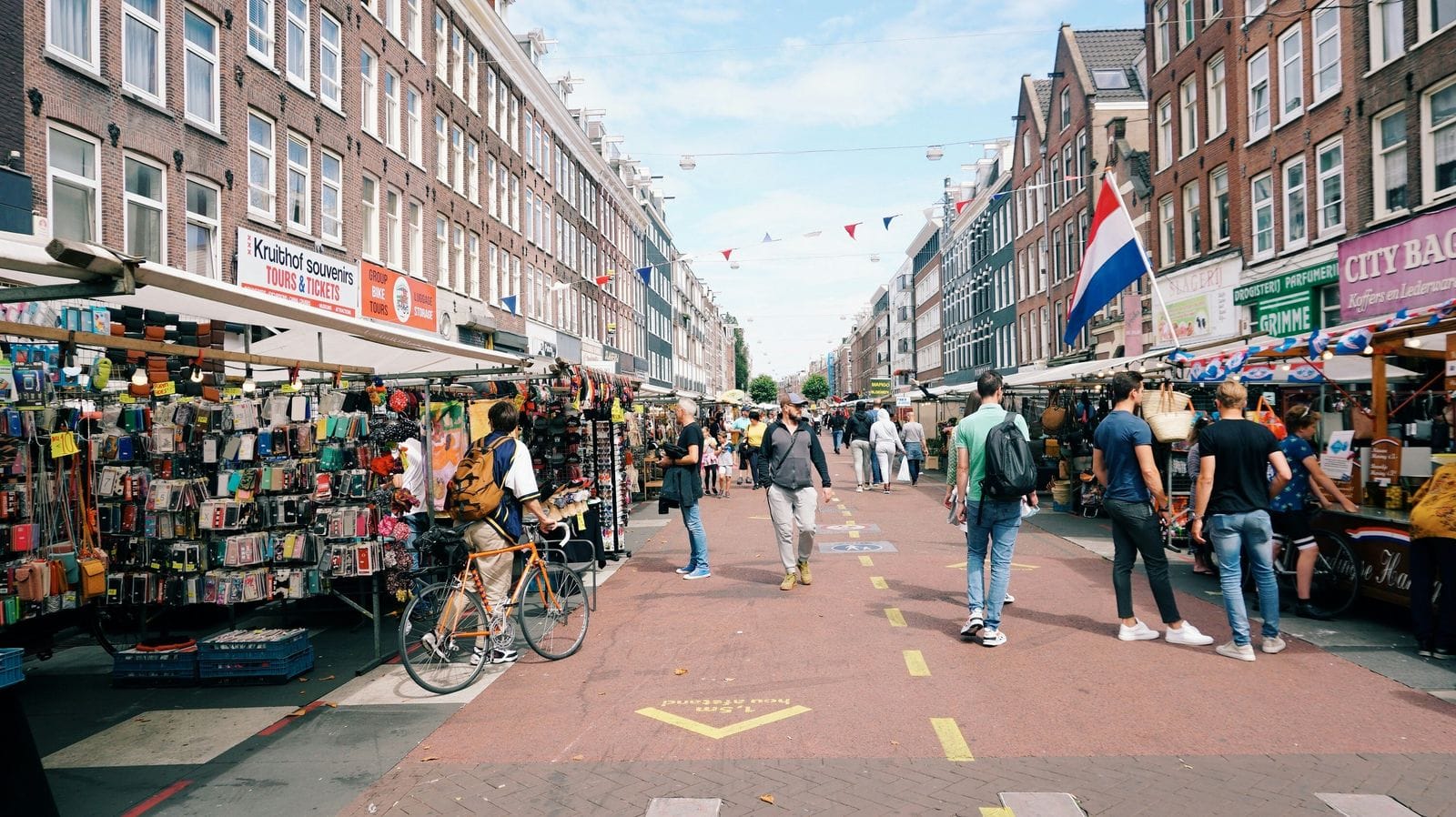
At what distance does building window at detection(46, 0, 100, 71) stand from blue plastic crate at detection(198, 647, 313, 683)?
1053 cm

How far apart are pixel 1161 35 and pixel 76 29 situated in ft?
87.5

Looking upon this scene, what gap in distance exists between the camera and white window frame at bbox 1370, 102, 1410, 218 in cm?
1734

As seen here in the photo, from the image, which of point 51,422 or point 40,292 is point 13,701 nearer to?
point 40,292

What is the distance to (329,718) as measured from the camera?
5.59 meters

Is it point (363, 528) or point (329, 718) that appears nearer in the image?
point (329, 718)

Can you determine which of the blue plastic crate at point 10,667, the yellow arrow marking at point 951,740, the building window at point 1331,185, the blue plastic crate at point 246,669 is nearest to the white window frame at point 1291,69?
the building window at point 1331,185

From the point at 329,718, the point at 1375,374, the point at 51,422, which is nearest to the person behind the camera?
the point at 329,718

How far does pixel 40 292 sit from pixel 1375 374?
32.5ft

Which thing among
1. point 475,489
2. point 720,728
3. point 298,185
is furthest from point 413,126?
point 720,728

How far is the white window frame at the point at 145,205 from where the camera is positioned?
13859mm

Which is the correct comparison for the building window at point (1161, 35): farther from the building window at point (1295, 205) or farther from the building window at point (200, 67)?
the building window at point (200, 67)

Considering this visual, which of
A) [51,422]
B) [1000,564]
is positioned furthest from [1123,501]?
[51,422]

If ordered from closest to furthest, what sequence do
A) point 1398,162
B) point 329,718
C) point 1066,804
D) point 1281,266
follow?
point 1066,804, point 329,718, point 1398,162, point 1281,266

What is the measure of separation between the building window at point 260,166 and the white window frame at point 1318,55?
20521mm
